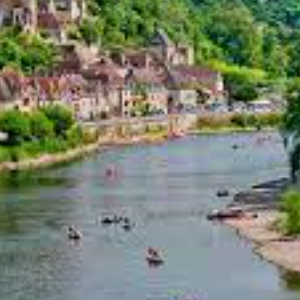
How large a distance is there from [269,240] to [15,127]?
40621 mm

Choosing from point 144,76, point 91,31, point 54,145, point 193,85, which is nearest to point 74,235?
point 54,145

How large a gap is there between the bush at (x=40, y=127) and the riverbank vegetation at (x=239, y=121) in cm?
3247

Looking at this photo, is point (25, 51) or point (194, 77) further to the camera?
point (194, 77)

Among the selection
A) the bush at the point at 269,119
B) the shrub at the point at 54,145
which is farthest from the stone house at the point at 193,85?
the shrub at the point at 54,145

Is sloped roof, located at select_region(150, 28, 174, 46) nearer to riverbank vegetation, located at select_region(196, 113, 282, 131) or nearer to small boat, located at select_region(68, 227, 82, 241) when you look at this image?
riverbank vegetation, located at select_region(196, 113, 282, 131)

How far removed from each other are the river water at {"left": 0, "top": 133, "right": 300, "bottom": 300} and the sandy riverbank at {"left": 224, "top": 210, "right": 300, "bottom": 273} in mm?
527

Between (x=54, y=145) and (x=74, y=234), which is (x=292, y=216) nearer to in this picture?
(x=74, y=234)

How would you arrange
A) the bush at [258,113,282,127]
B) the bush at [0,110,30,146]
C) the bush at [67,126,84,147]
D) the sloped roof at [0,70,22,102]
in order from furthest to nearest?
the bush at [258,113,282,127] → the sloped roof at [0,70,22,102] → the bush at [67,126,84,147] → the bush at [0,110,30,146]

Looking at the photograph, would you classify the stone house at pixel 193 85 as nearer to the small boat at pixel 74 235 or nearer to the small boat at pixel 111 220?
the small boat at pixel 111 220

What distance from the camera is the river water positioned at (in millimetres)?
57688

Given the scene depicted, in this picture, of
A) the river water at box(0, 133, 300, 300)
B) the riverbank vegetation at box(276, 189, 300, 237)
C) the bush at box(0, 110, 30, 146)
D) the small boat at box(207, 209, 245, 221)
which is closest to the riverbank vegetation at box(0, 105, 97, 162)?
the bush at box(0, 110, 30, 146)

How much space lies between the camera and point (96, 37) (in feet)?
507

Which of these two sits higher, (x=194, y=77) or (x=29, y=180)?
(x=194, y=77)

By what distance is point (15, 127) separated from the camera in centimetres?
10519
